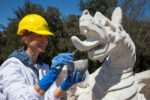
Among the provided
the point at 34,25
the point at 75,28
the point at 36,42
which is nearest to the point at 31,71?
the point at 36,42

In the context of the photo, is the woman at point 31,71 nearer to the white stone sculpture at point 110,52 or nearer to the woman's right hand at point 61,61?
the woman's right hand at point 61,61

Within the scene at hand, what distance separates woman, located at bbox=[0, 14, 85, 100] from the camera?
1.37 meters

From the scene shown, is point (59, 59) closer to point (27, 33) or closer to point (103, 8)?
point (27, 33)

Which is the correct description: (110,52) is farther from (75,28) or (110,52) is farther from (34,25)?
(75,28)

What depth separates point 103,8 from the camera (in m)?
12.1

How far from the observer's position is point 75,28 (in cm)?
988

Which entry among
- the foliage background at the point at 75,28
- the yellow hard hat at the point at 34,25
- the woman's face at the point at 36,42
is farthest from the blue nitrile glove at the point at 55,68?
the foliage background at the point at 75,28

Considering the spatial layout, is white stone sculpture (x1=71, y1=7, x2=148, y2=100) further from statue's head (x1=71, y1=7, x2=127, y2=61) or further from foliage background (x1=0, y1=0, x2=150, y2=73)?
foliage background (x1=0, y1=0, x2=150, y2=73)

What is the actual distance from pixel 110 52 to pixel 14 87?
1.05 meters

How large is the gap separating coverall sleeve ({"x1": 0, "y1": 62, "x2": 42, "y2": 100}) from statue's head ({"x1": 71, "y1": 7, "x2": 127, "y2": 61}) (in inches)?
Result: 28.3

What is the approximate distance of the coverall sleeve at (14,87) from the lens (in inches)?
52.3

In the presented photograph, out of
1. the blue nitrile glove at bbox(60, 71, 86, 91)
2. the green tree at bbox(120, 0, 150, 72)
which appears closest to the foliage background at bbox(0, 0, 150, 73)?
the green tree at bbox(120, 0, 150, 72)

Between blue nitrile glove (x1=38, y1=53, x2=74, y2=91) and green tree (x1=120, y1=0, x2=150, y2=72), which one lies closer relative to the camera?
blue nitrile glove (x1=38, y1=53, x2=74, y2=91)

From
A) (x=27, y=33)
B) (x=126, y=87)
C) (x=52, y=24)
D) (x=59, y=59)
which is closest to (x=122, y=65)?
(x=126, y=87)
